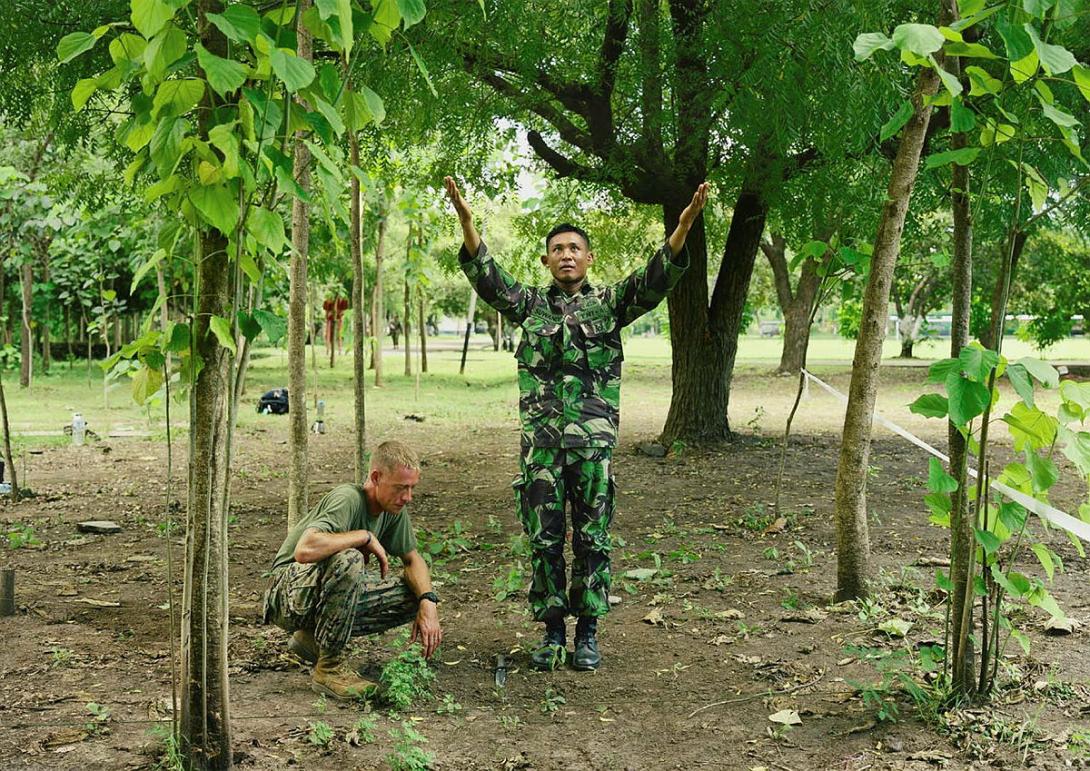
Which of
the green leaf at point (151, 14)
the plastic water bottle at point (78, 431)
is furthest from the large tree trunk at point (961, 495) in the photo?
the plastic water bottle at point (78, 431)

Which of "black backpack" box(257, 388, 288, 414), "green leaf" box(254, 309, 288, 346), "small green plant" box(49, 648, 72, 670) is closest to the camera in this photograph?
"green leaf" box(254, 309, 288, 346)

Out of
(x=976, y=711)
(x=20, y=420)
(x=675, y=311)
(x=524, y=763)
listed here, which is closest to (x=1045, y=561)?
(x=976, y=711)

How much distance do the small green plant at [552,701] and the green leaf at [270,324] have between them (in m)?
1.94

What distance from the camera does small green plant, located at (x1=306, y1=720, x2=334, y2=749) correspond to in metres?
3.54

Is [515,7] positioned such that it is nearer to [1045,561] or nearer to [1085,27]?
[1085,27]

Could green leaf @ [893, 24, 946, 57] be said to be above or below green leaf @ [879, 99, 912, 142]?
above

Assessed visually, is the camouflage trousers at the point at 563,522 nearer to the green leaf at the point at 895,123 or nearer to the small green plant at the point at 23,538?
the green leaf at the point at 895,123

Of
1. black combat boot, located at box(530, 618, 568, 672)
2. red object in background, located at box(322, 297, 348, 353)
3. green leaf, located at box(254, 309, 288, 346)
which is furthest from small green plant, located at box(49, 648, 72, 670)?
red object in background, located at box(322, 297, 348, 353)

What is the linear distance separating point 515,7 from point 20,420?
10.5m

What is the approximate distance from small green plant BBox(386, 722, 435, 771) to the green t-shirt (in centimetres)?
84

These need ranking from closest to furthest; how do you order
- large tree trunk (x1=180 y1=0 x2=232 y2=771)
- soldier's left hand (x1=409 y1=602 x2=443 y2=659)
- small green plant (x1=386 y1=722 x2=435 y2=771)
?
large tree trunk (x1=180 y1=0 x2=232 y2=771), small green plant (x1=386 y1=722 x2=435 y2=771), soldier's left hand (x1=409 y1=602 x2=443 y2=659)

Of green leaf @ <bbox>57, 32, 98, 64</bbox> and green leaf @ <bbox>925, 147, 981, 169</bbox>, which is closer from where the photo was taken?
green leaf @ <bbox>57, 32, 98, 64</bbox>

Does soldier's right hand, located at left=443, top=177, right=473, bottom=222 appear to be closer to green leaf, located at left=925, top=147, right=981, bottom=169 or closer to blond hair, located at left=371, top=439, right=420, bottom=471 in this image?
blond hair, located at left=371, top=439, right=420, bottom=471

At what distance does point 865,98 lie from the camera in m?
5.86
